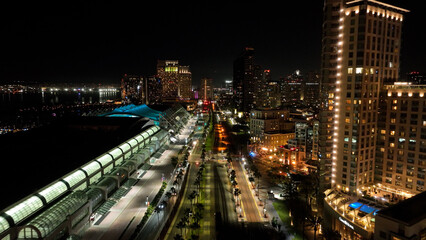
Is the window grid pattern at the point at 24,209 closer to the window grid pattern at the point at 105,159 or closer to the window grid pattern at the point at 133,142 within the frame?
the window grid pattern at the point at 105,159

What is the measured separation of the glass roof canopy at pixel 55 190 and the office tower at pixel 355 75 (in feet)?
119

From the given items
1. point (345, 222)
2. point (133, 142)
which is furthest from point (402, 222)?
point (133, 142)

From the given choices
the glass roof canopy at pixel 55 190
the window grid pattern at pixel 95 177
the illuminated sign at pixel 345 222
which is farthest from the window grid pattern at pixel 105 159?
the illuminated sign at pixel 345 222

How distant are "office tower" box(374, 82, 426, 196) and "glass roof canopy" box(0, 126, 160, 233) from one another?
1737 inches

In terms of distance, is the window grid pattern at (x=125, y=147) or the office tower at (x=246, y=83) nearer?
the window grid pattern at (x=125, y=147)

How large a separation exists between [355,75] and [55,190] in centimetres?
4303

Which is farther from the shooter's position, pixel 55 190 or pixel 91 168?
pixel 91 168

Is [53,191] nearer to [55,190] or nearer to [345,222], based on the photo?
[55,190]

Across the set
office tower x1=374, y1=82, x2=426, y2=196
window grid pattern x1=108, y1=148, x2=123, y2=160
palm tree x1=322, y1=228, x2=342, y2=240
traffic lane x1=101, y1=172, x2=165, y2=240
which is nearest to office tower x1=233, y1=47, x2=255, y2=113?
window grid pattern x1=108, y1=148, x2=123, y2=160

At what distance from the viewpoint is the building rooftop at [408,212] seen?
82.3 feet

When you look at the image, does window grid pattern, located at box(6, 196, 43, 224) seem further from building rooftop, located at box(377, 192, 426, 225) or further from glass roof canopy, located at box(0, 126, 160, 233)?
building rooftop, located at box(377, 192, 426, 225)

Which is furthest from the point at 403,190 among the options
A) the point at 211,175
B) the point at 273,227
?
the point at 211,175

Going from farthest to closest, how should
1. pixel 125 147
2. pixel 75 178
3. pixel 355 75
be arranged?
pixel 125 147 < pixel 355 75 < pixel 75 178

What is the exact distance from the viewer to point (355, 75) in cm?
4084
